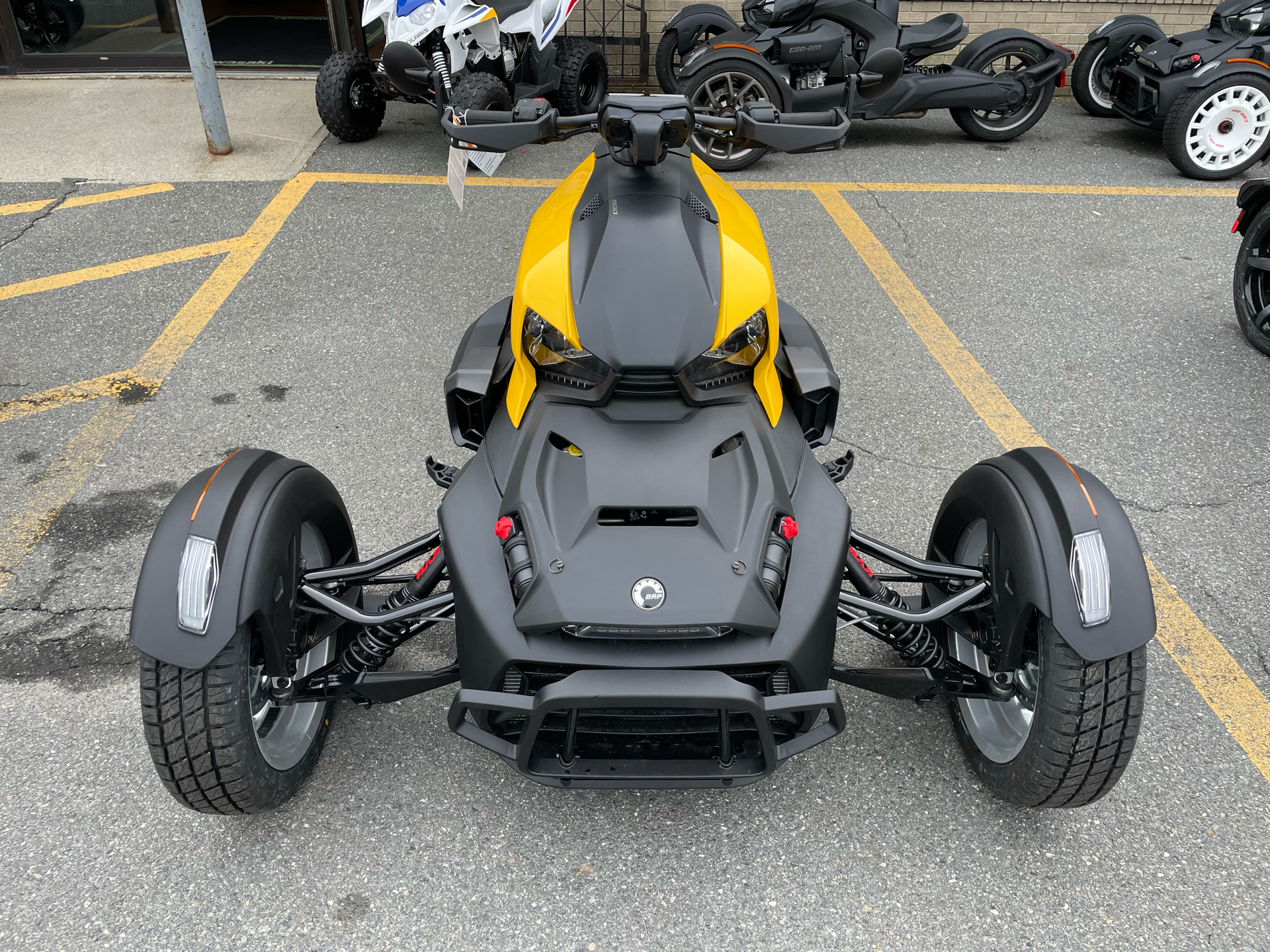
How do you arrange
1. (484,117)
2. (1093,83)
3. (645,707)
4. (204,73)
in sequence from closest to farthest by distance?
(645,707) → (484,117) → (204,73) → (1093,83)

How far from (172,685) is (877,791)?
187 centimetres

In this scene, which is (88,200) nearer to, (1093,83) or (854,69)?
(854,69)

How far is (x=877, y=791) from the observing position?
2.65 metres

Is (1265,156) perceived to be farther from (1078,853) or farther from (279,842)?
(279,842)

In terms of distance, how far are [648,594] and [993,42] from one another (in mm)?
7420

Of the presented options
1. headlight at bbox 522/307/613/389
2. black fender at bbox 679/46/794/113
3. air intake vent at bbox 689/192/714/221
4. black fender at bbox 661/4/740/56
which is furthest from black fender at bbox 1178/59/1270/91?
headlight at bbox 522/307/613/389

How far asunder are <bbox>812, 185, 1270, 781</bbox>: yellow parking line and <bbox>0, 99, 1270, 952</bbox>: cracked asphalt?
0.06 meters

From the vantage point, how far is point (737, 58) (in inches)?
279

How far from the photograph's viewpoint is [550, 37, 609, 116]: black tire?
26.2 ft

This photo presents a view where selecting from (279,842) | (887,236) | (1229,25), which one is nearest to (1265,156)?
(1229,25)

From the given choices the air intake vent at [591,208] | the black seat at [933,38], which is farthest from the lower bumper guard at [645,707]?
the black seat at [933,38]

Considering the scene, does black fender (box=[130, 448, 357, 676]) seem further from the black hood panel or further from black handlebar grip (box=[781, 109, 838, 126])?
black handlebar grip (box=[781, 109, 838, 126])

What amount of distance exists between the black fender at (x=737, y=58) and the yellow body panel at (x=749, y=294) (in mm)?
4776

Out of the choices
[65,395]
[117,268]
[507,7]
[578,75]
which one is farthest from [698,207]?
[578,75]
